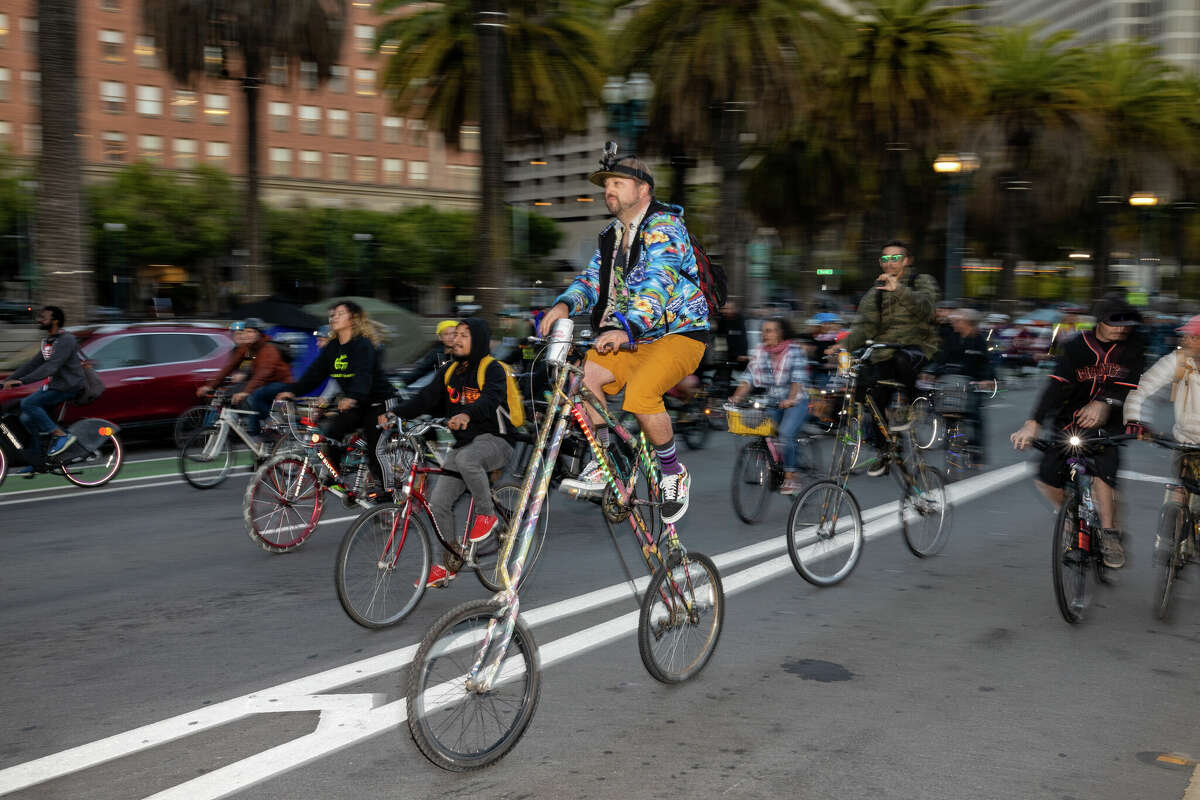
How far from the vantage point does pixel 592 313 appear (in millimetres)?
5430

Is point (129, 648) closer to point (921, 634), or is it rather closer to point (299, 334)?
point (921, 634)

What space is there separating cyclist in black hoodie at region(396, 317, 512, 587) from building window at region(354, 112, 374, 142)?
72028 mm

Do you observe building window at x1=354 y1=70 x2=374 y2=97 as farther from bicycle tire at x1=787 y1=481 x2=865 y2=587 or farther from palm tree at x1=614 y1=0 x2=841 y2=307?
bicycle tire at x1=787 y1=481 x2=865 y2=587

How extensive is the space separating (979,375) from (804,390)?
4278 mm

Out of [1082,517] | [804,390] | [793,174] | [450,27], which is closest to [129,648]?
[1082,517]

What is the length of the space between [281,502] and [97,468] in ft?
15.4

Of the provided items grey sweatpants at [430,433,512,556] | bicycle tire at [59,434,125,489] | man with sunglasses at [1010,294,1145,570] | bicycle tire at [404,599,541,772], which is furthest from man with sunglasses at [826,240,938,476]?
bicycle tire at [59,434,125,489]

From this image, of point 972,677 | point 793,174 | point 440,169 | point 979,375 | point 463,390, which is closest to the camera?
point 972,677

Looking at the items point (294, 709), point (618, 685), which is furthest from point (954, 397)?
point (294, 709)

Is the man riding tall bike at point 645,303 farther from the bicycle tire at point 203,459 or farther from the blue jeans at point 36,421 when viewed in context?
the blue jeans at point 36,421

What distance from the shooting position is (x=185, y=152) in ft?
224

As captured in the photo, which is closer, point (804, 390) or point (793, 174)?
point (804, 390)

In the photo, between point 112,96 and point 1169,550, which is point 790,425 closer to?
point 1169,550

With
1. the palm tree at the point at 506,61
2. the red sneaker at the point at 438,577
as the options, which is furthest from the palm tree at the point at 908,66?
the red sneaker at the point at 438,577
